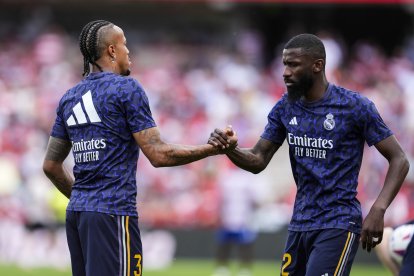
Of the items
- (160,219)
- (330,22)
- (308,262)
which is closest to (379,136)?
(308,262)

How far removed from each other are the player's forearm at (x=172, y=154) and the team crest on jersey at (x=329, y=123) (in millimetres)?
891

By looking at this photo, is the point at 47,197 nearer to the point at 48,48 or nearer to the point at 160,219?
the point at 160,219

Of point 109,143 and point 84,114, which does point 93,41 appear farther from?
point 109,143

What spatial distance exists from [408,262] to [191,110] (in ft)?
42.5

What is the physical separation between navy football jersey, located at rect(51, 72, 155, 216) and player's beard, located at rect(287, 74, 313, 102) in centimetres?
112

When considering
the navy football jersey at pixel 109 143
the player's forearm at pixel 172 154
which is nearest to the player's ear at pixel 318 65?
the player's forearm at pixel 172 154

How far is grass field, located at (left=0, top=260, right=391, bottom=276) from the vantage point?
1572 centimetres

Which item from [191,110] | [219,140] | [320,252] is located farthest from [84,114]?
[191,110]

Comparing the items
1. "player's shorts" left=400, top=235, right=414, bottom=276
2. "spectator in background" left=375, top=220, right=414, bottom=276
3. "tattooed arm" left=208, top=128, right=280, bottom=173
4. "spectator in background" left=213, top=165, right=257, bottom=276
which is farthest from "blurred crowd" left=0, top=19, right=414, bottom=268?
"tattooed arm" left=208, top=128, right=280, bottom=173

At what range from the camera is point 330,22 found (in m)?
24.2

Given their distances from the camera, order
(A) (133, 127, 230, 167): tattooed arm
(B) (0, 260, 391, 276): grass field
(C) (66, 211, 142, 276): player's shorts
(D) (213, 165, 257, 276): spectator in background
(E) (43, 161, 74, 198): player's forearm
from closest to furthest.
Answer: (C) (66, 211, 142, 276): player's shorts < (A) (133, 127, 230, 167): tattooed arm < (E) (43, 161, 74, 198): player's forearm < (B) (0, 260, 391, 276): grass field < (D) (213, 165, 257, 276): spectator in background

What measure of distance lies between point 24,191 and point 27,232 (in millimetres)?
832

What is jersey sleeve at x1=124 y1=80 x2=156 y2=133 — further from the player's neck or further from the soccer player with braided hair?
the player's neck

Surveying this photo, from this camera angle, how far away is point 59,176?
727cm
